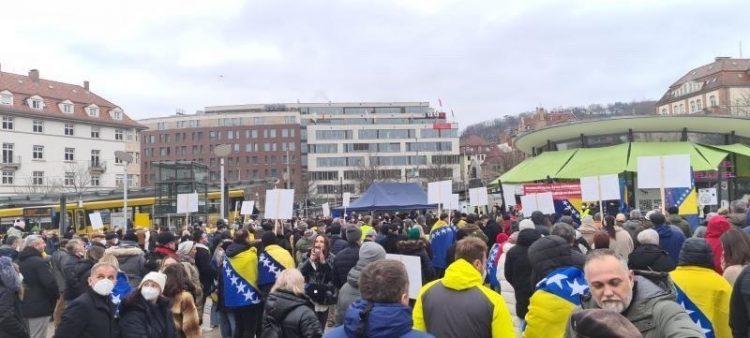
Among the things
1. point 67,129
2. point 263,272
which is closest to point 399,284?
point 263,272

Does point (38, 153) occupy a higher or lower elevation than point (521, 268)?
higher

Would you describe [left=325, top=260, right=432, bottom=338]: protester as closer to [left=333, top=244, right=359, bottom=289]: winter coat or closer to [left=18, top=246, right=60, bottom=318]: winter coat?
[left=333, top=244, right=359, bottom=289]: winter coat

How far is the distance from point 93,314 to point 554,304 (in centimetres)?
357

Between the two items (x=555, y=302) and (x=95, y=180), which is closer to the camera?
(x=555, y=302)

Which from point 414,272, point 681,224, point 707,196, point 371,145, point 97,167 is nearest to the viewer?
point 414,272

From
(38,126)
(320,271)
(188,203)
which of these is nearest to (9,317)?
(320,271)

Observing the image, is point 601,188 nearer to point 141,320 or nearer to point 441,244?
point 441,244

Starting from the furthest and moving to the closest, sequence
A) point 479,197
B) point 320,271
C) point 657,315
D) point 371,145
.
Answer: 1. point 371,145
2. point 479,197
3. point 320,271
4. point 657,315

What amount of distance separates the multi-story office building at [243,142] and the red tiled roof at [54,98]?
1492 inches

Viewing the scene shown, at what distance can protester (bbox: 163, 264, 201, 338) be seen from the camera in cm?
606

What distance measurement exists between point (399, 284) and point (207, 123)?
121m

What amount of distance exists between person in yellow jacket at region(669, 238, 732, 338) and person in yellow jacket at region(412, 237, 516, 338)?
1.55m

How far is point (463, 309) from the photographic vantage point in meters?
4.61

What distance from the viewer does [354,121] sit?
119688 mm
